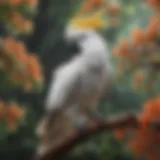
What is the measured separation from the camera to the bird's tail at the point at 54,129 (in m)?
1.56

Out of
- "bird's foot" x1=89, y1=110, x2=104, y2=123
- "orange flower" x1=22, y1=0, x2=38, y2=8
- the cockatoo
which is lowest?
"bird's foot" x1=89, y1=110, x2=104, y2=123

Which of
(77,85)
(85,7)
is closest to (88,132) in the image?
(77,85)

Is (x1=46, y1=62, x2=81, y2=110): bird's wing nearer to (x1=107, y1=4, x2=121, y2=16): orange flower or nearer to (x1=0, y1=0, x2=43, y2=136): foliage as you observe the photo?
(x1=0, y1=0, x2=43, y2=136): foliage

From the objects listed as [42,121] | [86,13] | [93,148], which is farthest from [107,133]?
[86,13]

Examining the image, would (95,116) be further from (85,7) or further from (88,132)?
(85,7)

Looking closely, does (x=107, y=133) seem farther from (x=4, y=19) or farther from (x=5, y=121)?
(x=4, y=19)

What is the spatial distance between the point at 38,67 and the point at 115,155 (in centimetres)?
32

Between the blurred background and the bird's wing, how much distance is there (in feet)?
0.11

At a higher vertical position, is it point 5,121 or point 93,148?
point 5,121

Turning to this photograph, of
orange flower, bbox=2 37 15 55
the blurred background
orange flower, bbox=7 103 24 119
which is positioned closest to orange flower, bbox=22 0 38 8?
the blurred background

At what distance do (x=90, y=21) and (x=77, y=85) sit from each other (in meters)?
Result: 0.19

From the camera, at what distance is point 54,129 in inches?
61.4

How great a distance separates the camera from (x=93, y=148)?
5.23 feet

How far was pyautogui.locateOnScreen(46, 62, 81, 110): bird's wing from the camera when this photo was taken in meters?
1.53
